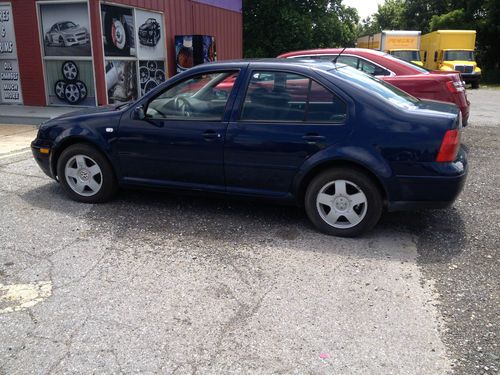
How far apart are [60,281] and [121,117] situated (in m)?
1.97

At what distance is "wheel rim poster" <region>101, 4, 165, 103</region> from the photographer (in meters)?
11.6

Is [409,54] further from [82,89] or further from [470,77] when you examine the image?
[82,89]

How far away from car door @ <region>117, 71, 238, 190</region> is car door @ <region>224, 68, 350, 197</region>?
0.17m

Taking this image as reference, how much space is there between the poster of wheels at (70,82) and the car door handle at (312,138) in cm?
863

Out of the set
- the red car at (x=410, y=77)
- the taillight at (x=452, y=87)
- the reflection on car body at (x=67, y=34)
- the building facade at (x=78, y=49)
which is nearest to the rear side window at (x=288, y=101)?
the red car at (x=410, y=77)

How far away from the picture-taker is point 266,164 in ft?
14.8

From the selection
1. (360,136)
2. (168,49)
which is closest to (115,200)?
→ (360,136)

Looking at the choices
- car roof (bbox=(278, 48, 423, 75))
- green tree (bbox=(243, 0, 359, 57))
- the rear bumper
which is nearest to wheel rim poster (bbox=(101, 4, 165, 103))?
car roof (bbox=(278, 48, 423, 75))

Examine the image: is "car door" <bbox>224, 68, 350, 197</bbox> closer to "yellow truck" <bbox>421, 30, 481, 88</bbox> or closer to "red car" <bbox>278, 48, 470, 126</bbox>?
"red car" <bbox>278, 48, 470, 126</bbox>

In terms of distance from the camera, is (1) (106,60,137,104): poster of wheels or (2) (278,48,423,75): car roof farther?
(1) (106,60,137,104): poster of wheels

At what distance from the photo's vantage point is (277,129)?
4.45 metres

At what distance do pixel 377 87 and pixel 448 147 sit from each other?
3.05 feet

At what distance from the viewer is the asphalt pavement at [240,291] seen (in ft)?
9.11

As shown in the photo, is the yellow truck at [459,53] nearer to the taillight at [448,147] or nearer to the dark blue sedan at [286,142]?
the dark blue sedan at [286,142]
